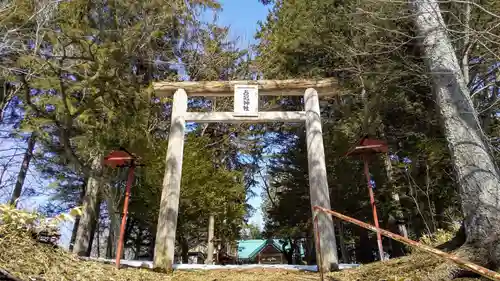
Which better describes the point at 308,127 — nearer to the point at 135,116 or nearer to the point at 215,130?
the point at 135,116

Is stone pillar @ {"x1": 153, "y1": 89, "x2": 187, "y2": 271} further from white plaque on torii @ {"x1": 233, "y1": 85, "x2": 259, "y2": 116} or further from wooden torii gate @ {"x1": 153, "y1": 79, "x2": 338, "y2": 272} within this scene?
white plaque on torii @ {"x1": 233, "y1": 85, "x2": 259, "y2": 116}

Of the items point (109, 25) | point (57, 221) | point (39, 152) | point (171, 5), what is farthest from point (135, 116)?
point (39, 152)

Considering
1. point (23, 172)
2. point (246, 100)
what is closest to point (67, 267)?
point (246, 100)

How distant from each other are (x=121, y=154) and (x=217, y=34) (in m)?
6.68

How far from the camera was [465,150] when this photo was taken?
10.1 ft

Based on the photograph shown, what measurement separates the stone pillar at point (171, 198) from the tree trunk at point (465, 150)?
3296 mm

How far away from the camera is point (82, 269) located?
3016 millimetres

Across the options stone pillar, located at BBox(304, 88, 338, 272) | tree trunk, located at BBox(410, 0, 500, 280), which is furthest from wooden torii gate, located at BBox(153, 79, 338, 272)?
tree trunk, located at BBox(410, 0, 500, 280)

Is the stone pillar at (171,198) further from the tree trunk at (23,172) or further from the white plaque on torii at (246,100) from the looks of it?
the tree trunk at (23,172)

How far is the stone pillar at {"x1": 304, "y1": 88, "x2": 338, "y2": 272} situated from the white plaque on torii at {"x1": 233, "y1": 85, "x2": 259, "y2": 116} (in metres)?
0.85

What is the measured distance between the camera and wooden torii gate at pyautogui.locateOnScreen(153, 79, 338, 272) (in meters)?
4.84

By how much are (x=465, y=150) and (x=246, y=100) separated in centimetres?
334

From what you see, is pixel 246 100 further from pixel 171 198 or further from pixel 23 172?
pixel 23 172

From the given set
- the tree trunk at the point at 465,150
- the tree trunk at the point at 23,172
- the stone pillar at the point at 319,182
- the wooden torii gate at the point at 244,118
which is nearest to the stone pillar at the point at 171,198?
the wooden torii gate at the point at 244,118
